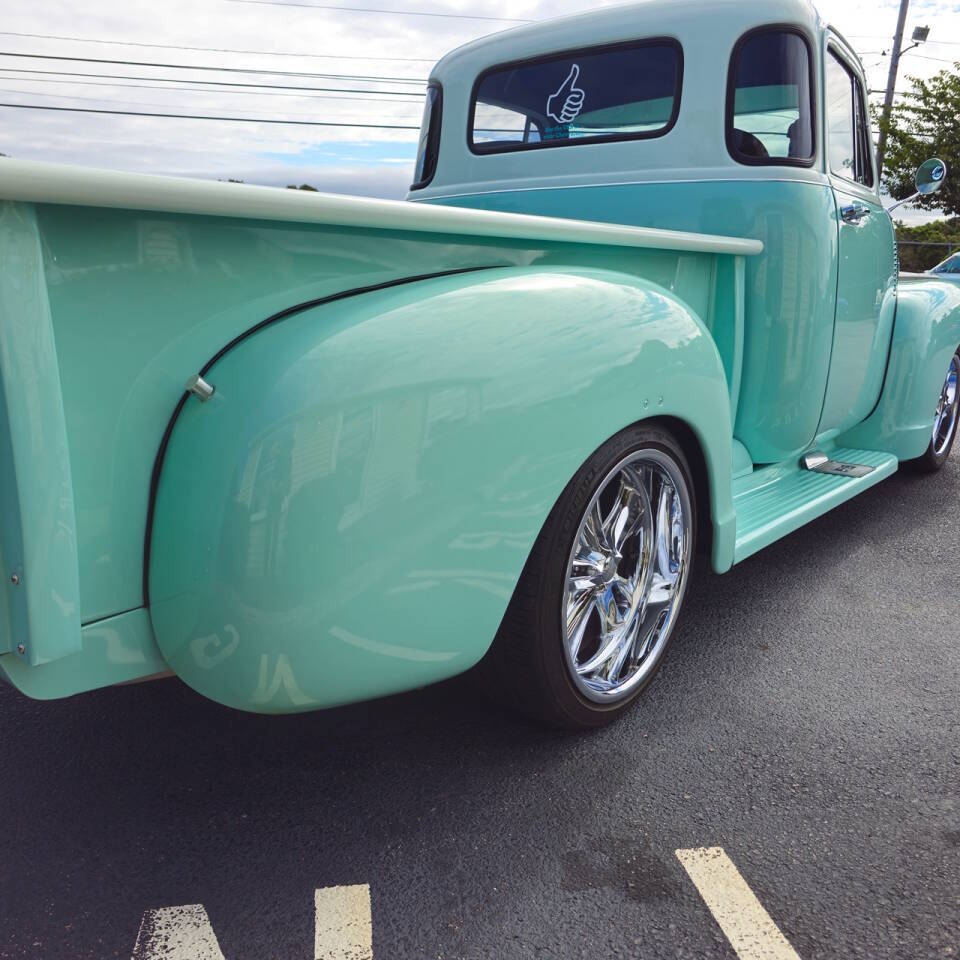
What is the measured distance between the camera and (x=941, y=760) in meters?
2.05

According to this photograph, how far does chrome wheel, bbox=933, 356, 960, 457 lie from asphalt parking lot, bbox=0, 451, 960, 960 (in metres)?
2.20

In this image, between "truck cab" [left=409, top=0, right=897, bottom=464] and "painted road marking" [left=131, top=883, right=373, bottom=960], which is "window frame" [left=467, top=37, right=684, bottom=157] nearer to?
"truck cab" [left=409, top=0, right=897, bottom=464]

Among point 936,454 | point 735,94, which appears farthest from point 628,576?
point 936,454

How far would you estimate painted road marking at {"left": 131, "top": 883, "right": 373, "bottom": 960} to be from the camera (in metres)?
1.48

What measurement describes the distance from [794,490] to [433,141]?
2.08 metres

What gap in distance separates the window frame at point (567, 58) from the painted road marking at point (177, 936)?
2653 mm

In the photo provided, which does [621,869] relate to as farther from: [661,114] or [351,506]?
[661,114]

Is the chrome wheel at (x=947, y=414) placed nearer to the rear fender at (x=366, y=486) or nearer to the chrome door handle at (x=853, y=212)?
the chrome door handle at (x=853, y=212)

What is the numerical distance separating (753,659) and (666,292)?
1.15 meters

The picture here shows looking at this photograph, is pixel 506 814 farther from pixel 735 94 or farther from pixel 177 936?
pixel 735 94

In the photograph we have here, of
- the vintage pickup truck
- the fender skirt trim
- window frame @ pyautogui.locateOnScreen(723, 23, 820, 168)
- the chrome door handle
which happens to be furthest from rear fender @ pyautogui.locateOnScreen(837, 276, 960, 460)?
the fender skirt trim

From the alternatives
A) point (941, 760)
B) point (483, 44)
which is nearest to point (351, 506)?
point (941, 760)

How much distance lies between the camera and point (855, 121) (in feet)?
11.2

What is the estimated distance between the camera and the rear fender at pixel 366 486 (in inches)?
53.2
